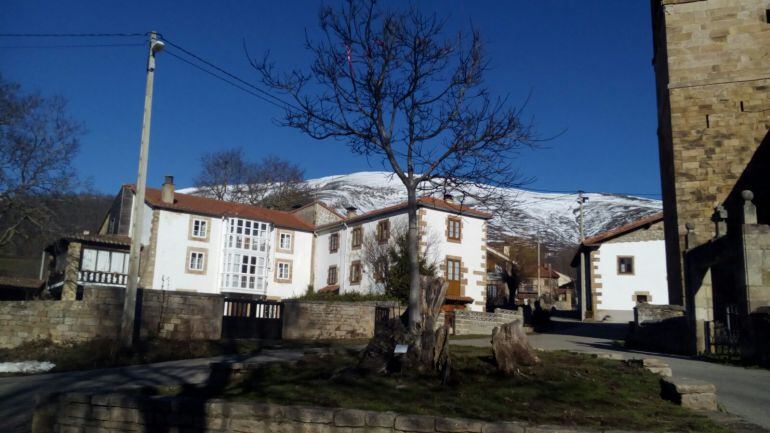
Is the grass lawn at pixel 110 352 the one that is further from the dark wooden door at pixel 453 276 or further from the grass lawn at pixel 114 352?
the dark wooden door at pixel 453 276

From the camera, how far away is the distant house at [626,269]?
40906mm

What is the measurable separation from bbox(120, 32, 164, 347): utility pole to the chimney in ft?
85.3

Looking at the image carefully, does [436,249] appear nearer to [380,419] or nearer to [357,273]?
[357,273]

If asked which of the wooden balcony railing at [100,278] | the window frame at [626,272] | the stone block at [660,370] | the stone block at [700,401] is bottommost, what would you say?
the stone block at [700,401]

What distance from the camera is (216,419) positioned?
23.5ft

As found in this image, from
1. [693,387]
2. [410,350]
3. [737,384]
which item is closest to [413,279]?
[410,350]

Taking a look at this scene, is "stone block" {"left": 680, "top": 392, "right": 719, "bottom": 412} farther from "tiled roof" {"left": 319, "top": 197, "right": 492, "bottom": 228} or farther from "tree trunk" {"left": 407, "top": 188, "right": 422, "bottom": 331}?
"tiled roof" {"left": 319, "top": 197, "right": 492, "bottom": 228}

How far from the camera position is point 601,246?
4206 cm

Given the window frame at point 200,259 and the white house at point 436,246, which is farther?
the window frame at point 200,259

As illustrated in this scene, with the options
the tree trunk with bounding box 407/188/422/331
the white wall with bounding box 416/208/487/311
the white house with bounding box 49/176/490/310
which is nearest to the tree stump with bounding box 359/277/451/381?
the tree trunk with bounding box 407/188/422/331

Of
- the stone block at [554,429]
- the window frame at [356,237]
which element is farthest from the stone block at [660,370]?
the window frame at [356,237]

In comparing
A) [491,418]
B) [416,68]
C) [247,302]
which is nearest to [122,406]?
[491,418]

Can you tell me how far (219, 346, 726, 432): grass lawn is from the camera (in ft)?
22.7

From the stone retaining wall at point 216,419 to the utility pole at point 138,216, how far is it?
879 cm
